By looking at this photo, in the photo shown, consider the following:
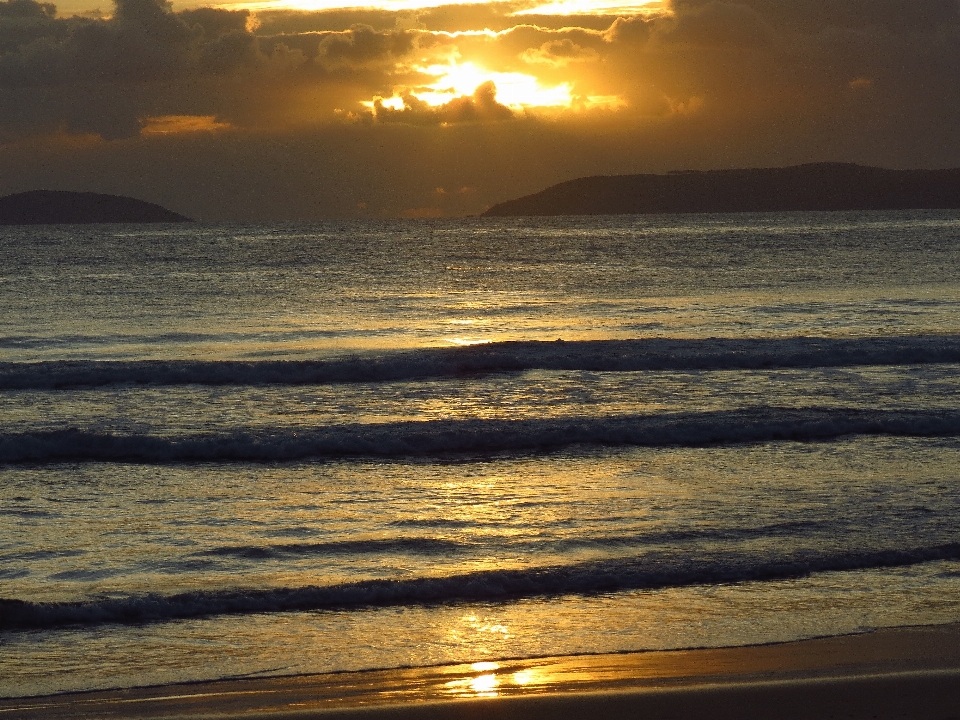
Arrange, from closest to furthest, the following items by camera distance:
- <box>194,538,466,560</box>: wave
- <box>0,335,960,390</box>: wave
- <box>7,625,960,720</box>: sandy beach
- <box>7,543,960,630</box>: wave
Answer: <box>7,625,960,720</box>: sandy beach < <box>7,543,960,630</box>: wave < <box>194,538,466,560</box>: wave < <box>0,335,960,390</box>: wave

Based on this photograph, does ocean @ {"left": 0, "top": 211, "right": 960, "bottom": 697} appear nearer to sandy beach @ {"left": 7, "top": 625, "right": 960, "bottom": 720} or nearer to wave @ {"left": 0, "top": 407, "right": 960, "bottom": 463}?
wave @ {"left": 0, "top": 407, "right": 960, "bottom": 463}

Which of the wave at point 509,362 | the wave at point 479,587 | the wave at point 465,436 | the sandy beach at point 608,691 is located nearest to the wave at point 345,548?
the wave at point 479,587

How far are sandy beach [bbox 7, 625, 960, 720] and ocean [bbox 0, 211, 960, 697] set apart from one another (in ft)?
0.87

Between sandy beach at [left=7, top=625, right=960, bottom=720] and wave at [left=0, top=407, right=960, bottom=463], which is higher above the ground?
sandy beach at [left=7, top=625, right=960, bottom=720]

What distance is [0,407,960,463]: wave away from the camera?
575 inches

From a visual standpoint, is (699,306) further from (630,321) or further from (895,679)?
(895,679)

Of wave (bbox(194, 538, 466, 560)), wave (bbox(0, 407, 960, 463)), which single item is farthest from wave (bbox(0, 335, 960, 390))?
wave (bbox(194, 538, 466, 560))

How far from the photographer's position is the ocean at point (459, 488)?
775 cm

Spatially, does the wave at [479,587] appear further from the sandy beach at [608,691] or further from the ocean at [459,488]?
the sandy beach at [608,691]

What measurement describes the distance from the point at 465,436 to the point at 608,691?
934cm

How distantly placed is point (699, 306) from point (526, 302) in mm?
7051

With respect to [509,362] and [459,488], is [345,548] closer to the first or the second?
[459,488]

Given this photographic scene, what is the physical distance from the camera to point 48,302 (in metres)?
40.2

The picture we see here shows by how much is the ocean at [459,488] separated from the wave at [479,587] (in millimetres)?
26
